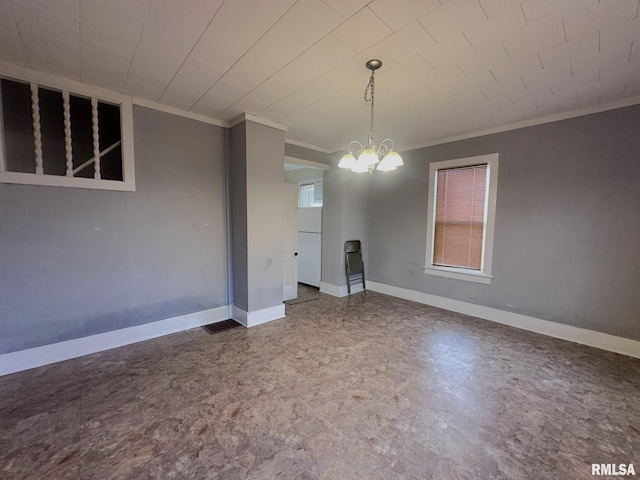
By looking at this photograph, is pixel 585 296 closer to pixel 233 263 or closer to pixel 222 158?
pixel 233 263

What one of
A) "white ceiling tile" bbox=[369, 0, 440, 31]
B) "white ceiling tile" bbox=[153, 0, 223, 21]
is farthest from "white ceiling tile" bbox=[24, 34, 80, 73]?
"white ceiling tile" bbox=[369, 0, 440, 31]

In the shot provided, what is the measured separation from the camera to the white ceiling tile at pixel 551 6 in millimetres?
1614

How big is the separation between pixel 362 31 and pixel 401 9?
0.95ft

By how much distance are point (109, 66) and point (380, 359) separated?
3801 millimetres

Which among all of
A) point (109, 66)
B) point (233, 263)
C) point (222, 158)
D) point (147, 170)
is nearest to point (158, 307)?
point (233, 263)

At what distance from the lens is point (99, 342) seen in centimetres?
291

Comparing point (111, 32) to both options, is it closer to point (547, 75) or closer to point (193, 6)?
point (193, 6)

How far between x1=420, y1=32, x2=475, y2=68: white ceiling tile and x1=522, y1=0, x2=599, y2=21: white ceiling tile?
37 cm

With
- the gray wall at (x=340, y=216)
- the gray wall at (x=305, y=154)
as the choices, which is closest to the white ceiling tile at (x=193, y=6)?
the gray wall at (x=305, y=154)

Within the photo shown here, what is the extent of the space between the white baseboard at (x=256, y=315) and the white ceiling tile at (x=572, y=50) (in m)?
3.89

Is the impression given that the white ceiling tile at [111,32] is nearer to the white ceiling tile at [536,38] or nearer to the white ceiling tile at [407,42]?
the white ceiling tile at [407,42]

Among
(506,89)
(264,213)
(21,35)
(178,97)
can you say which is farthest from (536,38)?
(21,35)

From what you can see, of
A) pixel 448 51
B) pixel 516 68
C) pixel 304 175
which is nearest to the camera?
pixel 448 51

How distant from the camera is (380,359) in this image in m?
2.84
